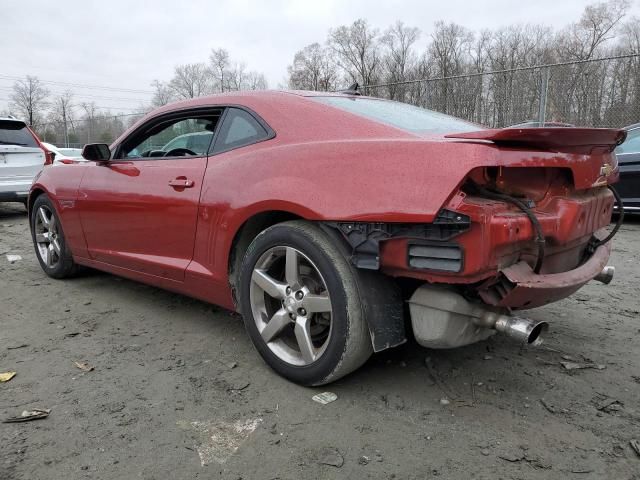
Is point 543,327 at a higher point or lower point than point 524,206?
lower

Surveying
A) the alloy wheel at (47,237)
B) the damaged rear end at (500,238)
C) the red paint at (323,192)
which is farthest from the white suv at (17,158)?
the damaged rear end at (500,238)

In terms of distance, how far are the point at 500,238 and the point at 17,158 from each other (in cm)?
899

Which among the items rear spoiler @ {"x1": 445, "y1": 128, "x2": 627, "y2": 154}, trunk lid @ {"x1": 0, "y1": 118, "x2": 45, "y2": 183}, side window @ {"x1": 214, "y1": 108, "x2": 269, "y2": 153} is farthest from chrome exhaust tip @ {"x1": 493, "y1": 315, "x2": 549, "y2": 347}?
trunk lid @ {"x1": 0, "y1": 118, "x2": 45, "y2": 183}

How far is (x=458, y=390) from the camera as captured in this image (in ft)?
8.34

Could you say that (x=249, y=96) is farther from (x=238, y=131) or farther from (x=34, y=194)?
(x=34, y=194)

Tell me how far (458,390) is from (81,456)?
172 cm

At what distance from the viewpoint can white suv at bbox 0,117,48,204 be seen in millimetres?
8484

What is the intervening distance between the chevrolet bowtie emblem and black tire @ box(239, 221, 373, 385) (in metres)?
1.29

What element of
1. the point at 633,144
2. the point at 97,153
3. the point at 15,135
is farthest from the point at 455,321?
the point at 15,135

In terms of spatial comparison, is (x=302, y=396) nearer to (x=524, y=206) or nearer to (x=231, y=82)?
(x=524, y=206)

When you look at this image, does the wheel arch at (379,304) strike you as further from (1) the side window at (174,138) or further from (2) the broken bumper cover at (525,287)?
(1) the side window at (174,138)

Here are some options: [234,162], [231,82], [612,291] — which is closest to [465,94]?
[612,291]

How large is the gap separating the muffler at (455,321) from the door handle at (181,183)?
150 cm

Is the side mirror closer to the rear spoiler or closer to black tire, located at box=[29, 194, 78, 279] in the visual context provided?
black tire, located at box=[29, 194, 78, 279]
